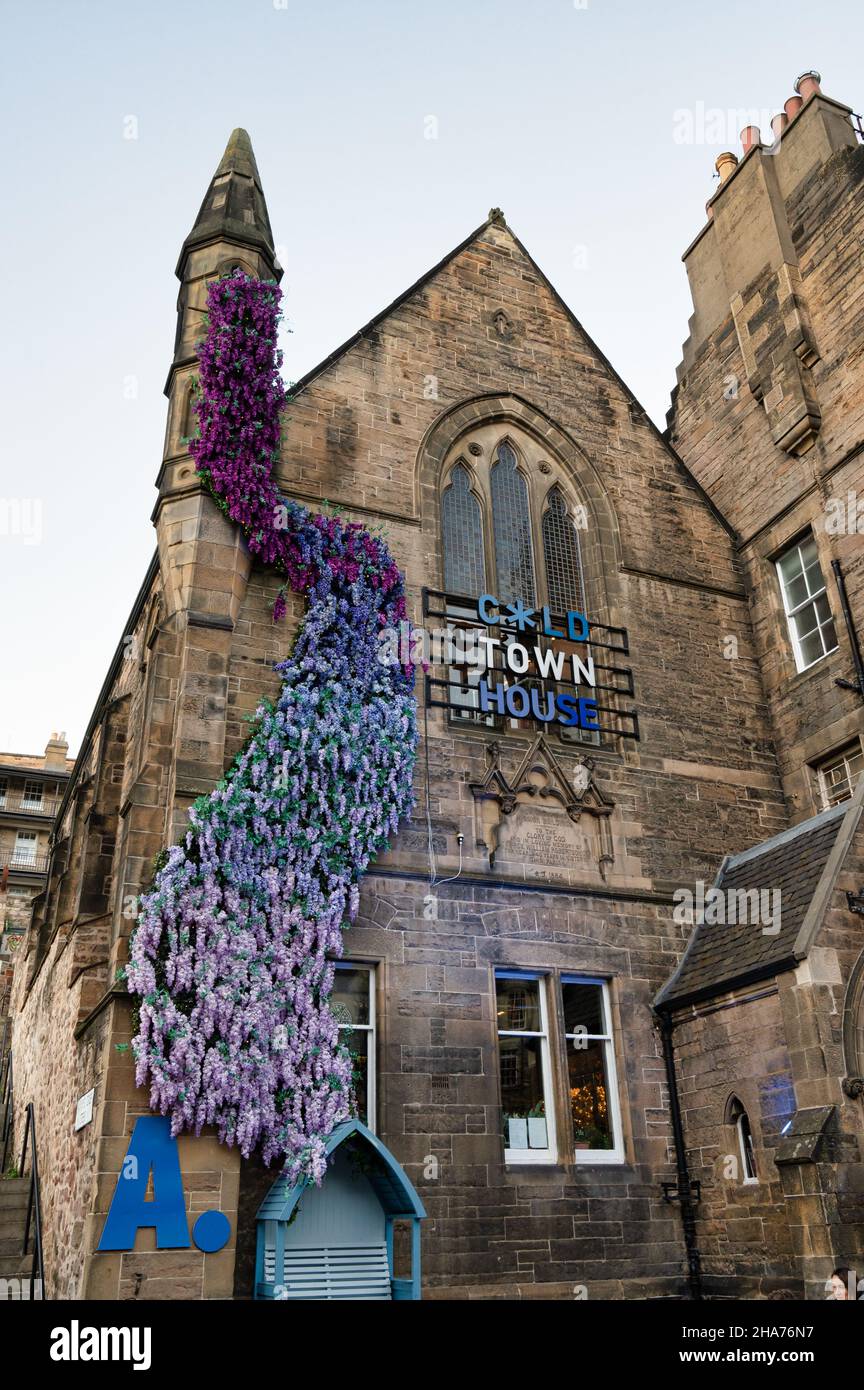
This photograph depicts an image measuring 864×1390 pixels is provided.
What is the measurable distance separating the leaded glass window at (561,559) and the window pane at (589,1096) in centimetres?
598

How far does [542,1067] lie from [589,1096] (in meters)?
0.69

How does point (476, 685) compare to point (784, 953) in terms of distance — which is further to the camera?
point (476, 685)

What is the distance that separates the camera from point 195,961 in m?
10.8

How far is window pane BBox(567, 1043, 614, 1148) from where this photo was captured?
41.8ft

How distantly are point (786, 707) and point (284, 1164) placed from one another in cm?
967

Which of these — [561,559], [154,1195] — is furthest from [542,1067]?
[561,559]

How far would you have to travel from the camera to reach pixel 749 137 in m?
19.4

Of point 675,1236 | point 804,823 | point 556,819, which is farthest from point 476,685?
point 675,1236

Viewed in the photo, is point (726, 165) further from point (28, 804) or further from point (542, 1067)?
point (28, 804)

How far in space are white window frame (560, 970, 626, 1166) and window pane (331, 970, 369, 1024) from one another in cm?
246

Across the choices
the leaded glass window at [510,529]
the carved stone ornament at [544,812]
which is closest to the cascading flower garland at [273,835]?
the carved stone ornament at [544,812]

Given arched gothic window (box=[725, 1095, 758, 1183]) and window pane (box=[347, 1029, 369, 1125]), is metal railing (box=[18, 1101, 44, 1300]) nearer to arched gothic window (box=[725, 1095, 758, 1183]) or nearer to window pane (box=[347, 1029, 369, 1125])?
window pane (box=[347, 1029, 369, 1125])

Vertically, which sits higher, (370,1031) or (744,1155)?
(370,1031)

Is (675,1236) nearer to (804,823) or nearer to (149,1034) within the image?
(804,823)
